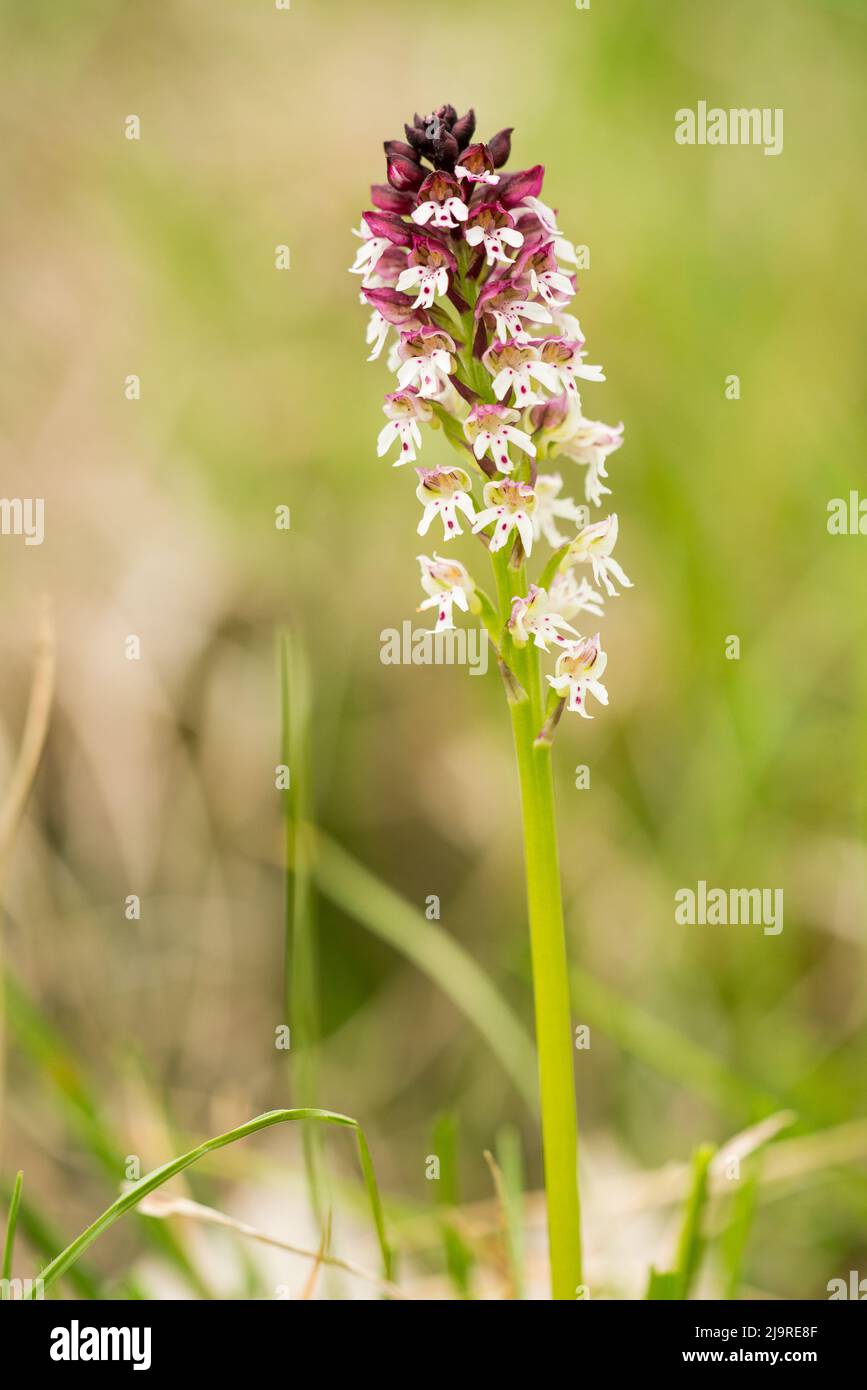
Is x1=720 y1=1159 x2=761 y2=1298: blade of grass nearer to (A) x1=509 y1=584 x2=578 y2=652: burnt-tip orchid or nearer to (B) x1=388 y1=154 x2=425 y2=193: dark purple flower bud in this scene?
(A) x1=509 y1=584 x2=578 y2=652: burnt-tip orchid

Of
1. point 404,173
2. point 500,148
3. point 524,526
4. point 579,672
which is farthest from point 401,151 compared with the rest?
point 579,672

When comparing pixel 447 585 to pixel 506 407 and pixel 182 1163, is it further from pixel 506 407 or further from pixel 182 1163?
pixel 182 1163

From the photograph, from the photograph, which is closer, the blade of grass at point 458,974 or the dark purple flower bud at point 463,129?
the dark purple flower bud at point 463,129

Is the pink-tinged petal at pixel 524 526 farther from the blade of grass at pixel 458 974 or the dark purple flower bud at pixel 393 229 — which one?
the blade of grass at pixel 458 974

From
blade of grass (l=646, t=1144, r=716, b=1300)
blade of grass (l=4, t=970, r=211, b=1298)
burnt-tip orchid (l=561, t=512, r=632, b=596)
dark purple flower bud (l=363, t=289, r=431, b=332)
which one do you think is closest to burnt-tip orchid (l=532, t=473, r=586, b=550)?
burnt-tip orchid (l=561, t=512, r=632, b=596)

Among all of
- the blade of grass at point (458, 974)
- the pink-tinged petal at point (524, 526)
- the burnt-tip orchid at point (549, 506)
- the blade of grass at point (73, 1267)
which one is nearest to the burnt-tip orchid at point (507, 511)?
the pink-tinged petal at point (524, 526)

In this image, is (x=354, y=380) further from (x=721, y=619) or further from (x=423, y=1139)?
(x=423, y=1139)
